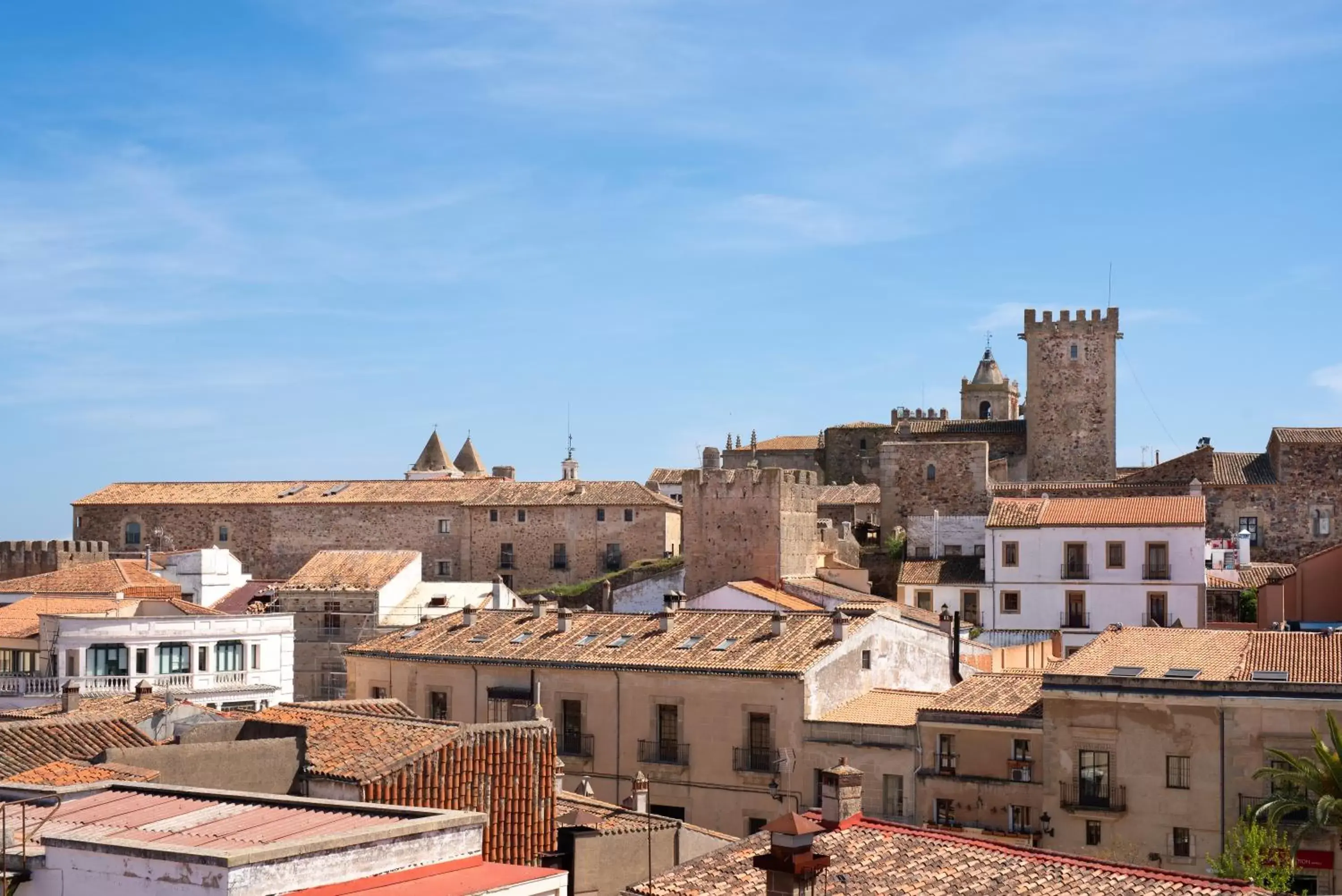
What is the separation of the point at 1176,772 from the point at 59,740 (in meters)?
16.1

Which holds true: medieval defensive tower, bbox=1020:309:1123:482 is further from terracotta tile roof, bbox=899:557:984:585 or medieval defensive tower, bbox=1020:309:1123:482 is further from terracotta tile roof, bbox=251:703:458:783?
terracotta tile roof, bbox=251:703:458:783

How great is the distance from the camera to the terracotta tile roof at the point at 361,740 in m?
16.6

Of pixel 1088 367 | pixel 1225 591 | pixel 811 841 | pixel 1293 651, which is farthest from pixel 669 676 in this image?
pixel 1088 367

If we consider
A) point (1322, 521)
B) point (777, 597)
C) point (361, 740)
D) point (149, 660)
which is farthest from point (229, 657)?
point (1322, 521)

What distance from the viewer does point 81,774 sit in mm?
15398

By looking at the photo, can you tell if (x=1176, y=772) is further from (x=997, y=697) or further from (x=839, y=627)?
(x=839, y=627)

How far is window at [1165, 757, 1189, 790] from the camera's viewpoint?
23969 millimetres

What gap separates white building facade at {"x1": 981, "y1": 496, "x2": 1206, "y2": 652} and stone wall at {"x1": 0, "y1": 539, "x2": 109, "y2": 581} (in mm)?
32760

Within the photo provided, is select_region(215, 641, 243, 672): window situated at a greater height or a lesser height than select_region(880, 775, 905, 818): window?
greater

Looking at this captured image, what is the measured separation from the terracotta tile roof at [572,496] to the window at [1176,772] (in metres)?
32.1

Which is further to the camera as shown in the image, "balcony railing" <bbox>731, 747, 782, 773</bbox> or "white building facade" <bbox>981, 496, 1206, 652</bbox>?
"white building facade" <bbox>981, 496, 1206, 652</bbox>

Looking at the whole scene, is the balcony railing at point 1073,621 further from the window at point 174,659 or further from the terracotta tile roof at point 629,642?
the window at point 174,659

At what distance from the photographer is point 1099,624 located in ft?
143

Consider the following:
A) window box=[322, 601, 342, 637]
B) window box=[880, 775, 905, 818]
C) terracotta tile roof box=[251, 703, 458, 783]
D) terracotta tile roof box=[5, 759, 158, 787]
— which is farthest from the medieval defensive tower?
terracotta tile roof box=[5, 759, 158, 787]
